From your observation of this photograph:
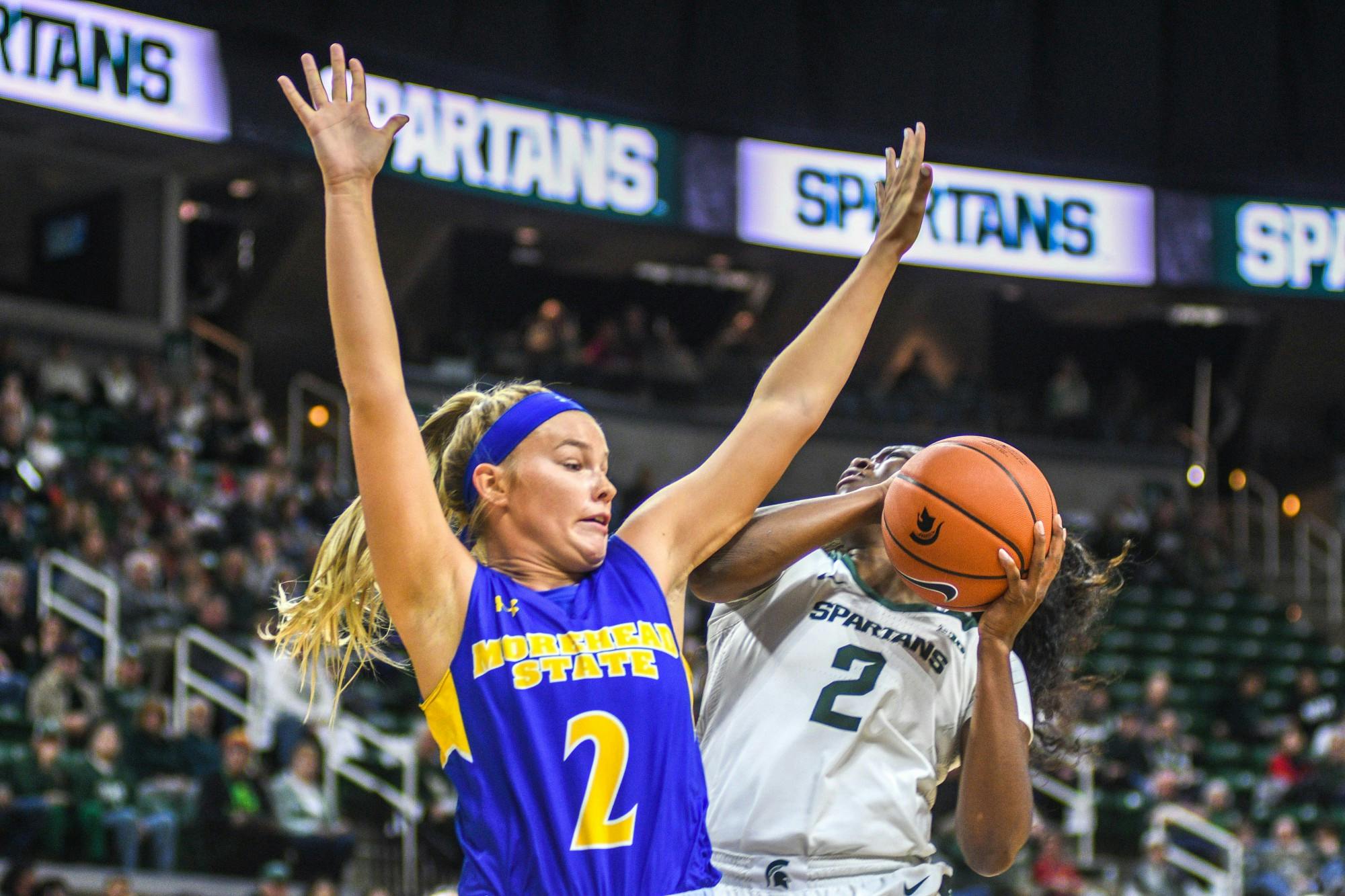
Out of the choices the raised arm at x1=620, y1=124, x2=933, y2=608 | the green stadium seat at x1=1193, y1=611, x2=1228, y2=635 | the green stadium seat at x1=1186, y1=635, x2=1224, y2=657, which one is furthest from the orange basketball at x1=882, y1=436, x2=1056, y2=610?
the green stadium seat at x1=1193, y1=611, x2=1228, y2=635

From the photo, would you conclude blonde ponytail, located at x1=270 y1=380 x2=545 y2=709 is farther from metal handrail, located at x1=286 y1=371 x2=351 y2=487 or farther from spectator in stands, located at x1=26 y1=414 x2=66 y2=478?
metal handrail, located at x1=286 y1=371 x2=351 y2=487

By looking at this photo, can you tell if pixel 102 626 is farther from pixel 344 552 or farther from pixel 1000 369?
pixel 1000 369

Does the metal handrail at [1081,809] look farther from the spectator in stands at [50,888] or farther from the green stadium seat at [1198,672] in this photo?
the spectator in stands at [50,888]

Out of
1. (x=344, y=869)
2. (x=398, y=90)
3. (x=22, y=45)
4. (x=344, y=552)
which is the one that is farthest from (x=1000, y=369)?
(x=344, y=552)

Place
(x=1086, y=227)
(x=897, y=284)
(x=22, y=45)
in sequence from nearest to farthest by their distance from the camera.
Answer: (x=22, y=45) < (x=1086, y=227) < (x=897, y=284)

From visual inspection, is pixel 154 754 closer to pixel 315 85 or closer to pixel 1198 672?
pixel 315 85

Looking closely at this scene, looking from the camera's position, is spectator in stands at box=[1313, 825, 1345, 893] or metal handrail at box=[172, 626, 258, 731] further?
spectator in stands at box=[1313, 825, 1345, 893]

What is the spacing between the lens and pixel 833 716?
331 centimetres

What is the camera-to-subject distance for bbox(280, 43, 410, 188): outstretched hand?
247cm

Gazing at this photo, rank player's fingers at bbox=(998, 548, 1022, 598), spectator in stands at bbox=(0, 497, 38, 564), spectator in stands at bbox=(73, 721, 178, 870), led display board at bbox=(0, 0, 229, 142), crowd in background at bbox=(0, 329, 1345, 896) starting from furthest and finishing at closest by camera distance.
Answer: led display board at bbox=(0, 0, 229, 142), spectator in stands at bbox=(0, 497, 38, 564), crowd in background at bbox=(0, 329, 1345, 896), spectator in stands at bbox=(73, 721, 178, 870), player's fingers at bbox=(998, 548, 1022, 598)

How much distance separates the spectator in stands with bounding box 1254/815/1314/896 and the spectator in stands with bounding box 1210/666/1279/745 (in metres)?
2.79

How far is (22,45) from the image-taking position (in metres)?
13.6

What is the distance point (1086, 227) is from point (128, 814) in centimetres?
1337

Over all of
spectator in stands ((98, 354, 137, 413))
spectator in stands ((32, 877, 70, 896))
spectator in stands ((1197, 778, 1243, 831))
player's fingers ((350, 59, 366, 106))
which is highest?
spectator in stands ((98, 354, 137, 413))
